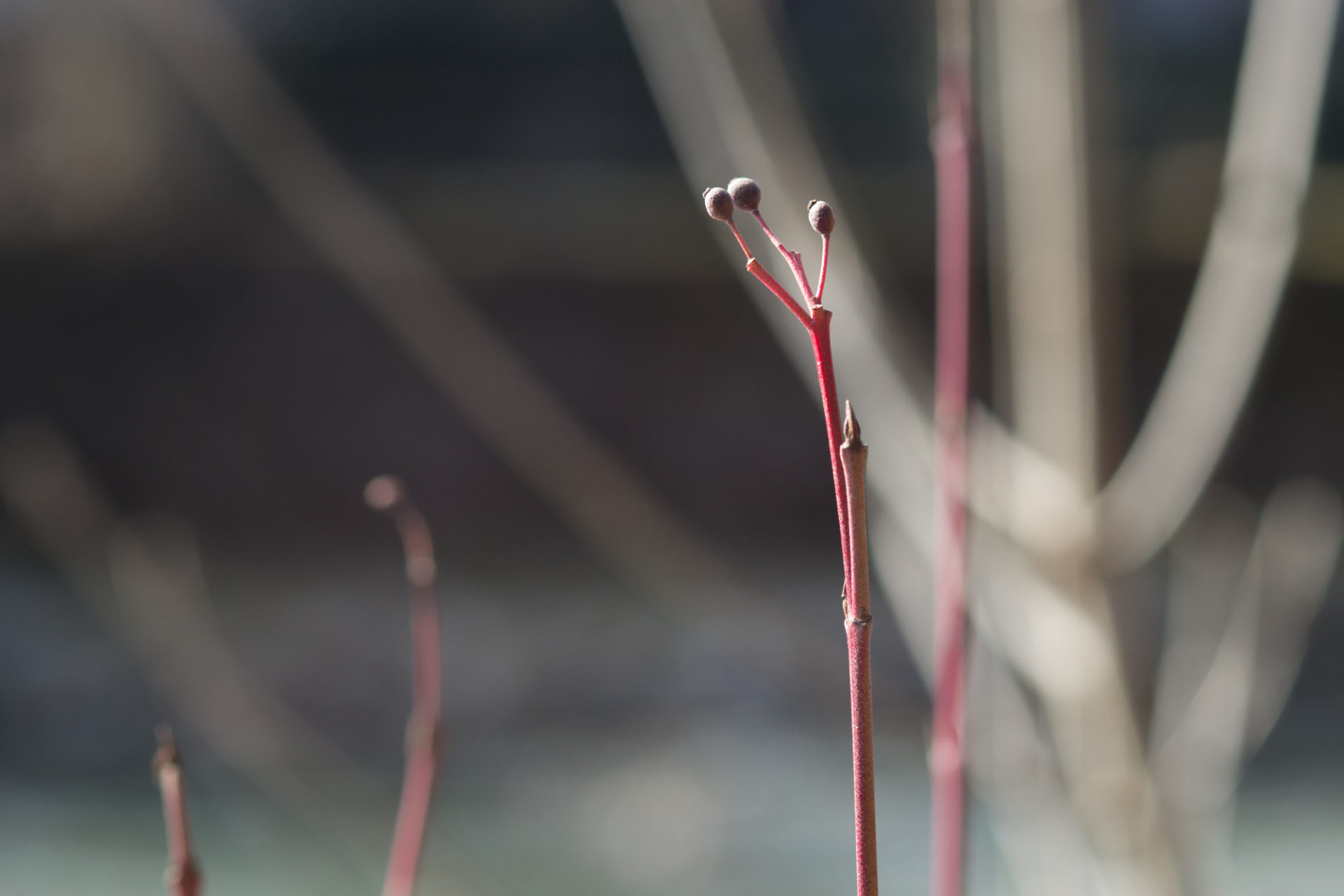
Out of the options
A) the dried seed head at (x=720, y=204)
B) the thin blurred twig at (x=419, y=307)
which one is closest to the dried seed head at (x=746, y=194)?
the dried seed head at (x=720, y=204)

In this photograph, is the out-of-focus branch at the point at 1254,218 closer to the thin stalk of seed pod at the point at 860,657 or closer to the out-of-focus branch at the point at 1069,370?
the out-of-focus branch at the point at 1069,370

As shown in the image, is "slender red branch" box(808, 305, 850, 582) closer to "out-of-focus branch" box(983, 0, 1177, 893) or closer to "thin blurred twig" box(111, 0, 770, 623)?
"out-of-focus branch" box(983, 0, 1177, 893)

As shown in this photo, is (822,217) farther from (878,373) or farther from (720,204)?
(878,373)

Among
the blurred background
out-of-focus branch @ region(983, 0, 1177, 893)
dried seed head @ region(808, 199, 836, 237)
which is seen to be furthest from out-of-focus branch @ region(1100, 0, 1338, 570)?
dried seed head @ region(808, 199, 836, 237)

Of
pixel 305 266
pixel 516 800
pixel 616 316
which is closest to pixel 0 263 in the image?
pixel 305 266

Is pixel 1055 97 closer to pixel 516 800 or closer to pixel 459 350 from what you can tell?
pixel 459 350
